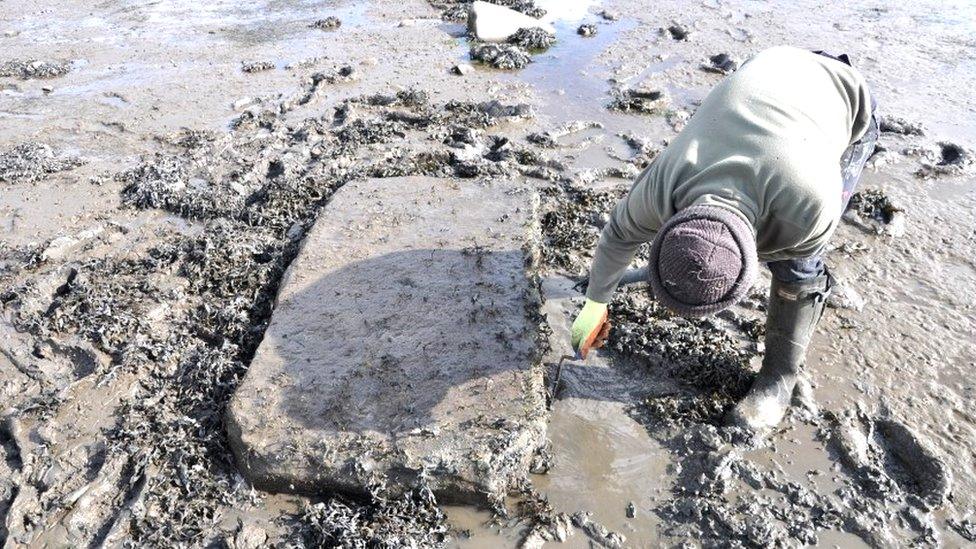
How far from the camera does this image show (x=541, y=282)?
11.5 feet

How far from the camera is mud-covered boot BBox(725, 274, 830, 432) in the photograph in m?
2.67

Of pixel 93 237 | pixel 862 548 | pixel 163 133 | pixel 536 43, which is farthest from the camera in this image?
pixel 536 43

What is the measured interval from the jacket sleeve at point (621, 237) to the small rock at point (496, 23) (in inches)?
213

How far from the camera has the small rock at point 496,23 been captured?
7305 mm

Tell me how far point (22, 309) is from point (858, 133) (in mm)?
4094

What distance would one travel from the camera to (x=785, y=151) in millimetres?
2119

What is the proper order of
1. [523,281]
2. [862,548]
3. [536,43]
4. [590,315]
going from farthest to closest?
[536,43]
[523,281]
[590,315]
[862,548]

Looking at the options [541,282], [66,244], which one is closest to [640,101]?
[541,282]

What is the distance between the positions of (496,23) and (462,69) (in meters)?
1.35

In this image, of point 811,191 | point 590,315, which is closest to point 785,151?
point 811,191

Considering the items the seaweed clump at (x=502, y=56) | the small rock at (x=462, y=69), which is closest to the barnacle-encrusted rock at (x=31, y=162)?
the small rock at (x=462, y=69)

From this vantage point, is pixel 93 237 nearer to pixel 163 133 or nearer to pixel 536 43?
pixel 163 133

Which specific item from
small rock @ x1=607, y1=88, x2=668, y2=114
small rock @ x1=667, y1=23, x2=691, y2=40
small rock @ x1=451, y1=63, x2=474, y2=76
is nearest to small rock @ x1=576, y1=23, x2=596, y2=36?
small rock @ x1=667, y1=23, x2=691, y2=40

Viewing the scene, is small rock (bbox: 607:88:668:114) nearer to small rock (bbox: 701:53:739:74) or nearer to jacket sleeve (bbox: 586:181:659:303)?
small rock (bbox: 701:53:739:74)
